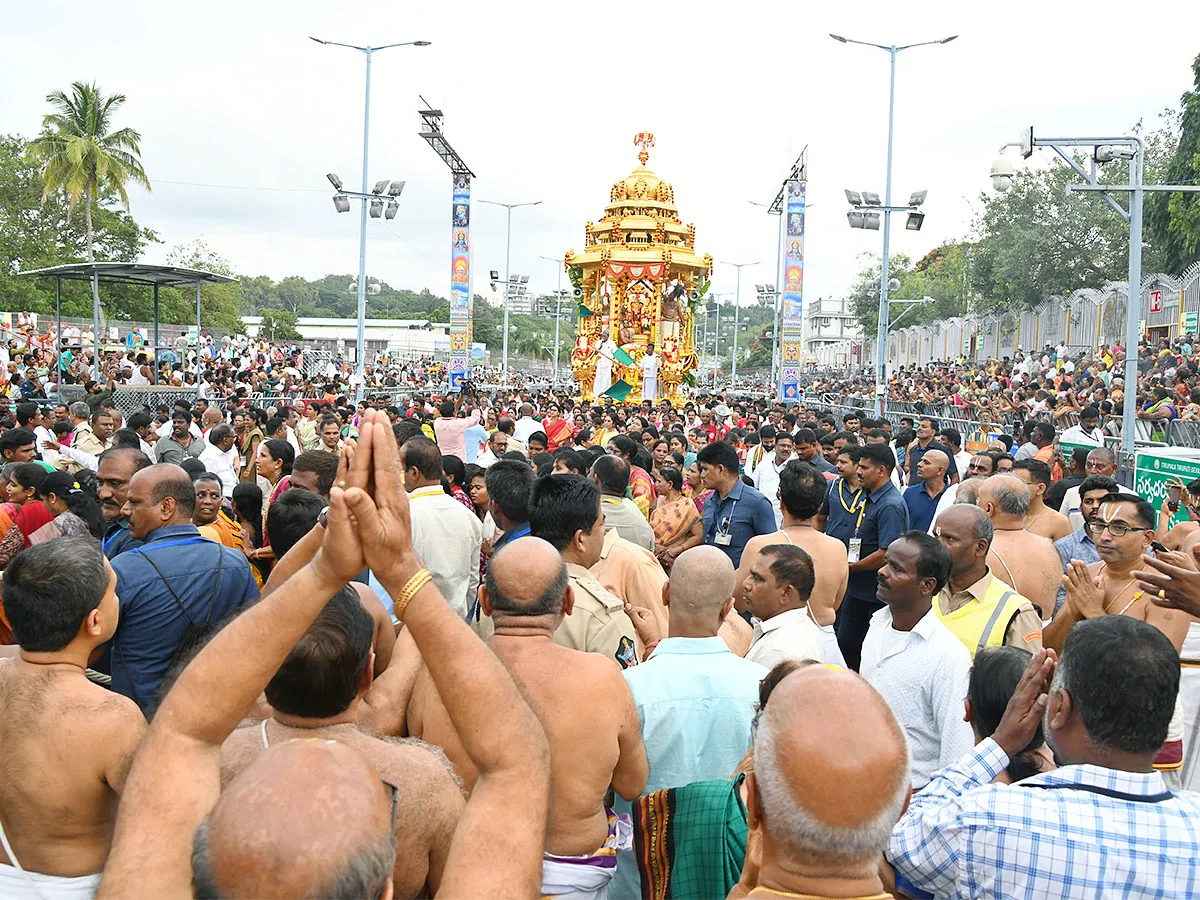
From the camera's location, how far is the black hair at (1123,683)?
256 centimetres

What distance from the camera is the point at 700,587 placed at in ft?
13.0

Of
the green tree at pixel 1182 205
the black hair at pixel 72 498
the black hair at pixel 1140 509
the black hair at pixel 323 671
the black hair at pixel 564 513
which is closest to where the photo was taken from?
the black hair at pixel 323 671

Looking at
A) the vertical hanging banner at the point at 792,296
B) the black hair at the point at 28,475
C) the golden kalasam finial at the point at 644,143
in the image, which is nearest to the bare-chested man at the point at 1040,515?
the black hair at the point at 28,475

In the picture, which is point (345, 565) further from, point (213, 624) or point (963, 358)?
point (963, 358)

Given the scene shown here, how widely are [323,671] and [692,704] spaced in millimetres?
1462

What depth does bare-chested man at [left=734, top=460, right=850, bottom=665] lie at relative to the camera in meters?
5.86

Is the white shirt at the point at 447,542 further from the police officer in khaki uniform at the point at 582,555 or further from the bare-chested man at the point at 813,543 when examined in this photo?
the bare-chested man at the point at 813,543

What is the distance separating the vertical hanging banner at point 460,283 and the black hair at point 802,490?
24.7 meters

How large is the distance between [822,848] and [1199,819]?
95 centimetres

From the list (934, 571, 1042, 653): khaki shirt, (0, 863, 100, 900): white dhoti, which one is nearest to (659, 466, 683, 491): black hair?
(934, 571, 1042, 653): khaki shirt

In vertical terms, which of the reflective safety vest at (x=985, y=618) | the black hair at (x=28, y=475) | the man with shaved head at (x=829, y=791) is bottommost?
the reflective safety vest at (x=985, y=618)

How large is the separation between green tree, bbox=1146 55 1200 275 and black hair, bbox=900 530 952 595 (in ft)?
113

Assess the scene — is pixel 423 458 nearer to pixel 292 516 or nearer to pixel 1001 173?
pixel 292 516

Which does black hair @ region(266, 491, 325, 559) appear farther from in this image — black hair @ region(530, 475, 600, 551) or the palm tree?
the palm tree
